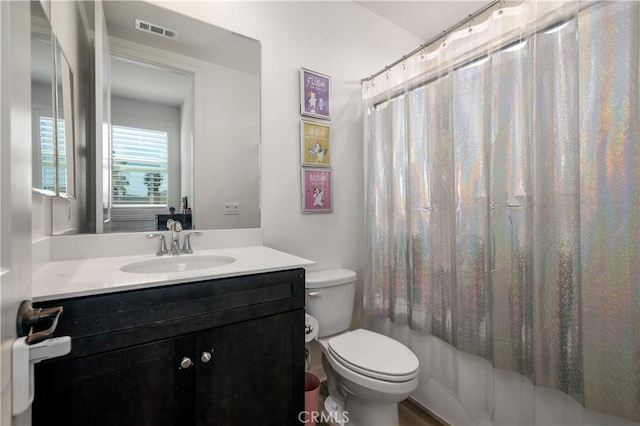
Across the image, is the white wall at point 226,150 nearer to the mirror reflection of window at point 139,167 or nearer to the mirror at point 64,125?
the mirror reflection of window at point 139,167

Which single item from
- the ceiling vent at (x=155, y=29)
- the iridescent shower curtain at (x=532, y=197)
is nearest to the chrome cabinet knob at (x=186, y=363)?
the iridescent shower curtain at (x=532, y=197)

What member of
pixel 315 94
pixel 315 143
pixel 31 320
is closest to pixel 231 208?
pixel 315 143

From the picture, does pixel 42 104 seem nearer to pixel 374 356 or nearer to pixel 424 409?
pixel 374 356

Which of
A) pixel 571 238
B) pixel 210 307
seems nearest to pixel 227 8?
pixel 210 307

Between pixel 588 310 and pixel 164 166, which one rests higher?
pixel 164 166

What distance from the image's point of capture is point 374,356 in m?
1.38

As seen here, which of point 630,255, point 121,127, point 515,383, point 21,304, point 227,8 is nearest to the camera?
point 21,304

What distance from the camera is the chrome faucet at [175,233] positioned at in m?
1.40

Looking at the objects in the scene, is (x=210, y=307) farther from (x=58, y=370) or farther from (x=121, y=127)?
(x=121, y=127)

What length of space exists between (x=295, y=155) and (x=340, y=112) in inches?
19.3

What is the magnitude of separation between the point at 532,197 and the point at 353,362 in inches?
40.3

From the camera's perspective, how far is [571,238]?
1.02 metres

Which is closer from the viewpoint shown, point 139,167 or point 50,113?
point 50,113

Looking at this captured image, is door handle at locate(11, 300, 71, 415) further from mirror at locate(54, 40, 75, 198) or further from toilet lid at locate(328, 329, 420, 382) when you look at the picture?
toilet lid at locate(328, 329, 420, 382)
